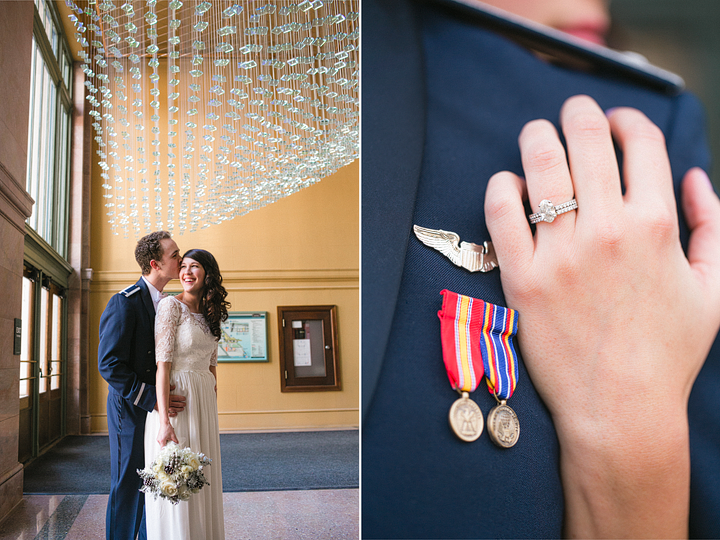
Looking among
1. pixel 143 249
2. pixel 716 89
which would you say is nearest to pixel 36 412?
pixel 143 249

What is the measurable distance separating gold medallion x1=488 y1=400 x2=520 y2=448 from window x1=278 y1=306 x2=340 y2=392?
6970mm

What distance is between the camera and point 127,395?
2.11 metres

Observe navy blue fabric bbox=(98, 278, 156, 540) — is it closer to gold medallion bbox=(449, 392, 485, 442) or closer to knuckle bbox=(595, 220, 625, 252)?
gold medallion bbox=(449, 392, 485, 442)

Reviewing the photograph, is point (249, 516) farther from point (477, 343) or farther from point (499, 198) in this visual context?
point (499, 198)

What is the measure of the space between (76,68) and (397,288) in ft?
28.6

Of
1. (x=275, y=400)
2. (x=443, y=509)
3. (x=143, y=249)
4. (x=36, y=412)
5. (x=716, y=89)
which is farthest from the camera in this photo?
(x=275, y=400)

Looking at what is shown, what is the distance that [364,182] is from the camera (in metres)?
1.04

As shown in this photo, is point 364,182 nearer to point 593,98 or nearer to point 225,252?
A: point 593,98

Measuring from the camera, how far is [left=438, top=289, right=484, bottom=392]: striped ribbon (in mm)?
997

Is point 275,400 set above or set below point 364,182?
below

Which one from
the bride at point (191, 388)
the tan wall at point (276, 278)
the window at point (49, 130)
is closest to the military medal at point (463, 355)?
the bride at point (191, 388)

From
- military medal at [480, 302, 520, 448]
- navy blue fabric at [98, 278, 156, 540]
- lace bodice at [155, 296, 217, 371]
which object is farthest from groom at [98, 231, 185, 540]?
military medal at [480, 302, 520, 448]

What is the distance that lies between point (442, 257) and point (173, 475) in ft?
4.65

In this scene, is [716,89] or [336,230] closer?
[716,89]
